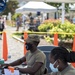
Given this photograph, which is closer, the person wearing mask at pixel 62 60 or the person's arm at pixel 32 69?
the person wearing mask at pixel 62 60

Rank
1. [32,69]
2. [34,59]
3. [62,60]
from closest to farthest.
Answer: [62,60] < [32,69] < [34,59]

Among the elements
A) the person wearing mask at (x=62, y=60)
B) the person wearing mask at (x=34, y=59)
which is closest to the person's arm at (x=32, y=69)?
the person wearing mask at (x=34, y=59)

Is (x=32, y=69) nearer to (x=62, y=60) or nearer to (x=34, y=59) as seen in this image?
(x=34, y=59)

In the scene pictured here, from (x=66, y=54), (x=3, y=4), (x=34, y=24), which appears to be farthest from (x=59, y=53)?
(x=34, y=24)

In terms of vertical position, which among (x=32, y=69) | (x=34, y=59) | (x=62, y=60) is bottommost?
(x=32, y=69)

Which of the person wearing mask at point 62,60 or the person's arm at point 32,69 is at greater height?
the person wearing mask at point 62,60

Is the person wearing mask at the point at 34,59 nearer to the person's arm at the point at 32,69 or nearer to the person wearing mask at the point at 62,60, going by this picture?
the person's arm at the point at 32,69

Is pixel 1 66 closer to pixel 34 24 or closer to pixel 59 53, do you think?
pixel 59 53

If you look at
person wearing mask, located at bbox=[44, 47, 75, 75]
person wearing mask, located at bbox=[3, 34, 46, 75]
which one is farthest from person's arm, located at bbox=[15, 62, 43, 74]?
person wearing mask, located at bbox=[44, 47, 75, 75]

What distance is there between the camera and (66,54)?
3707mm

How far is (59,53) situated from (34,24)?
78.1ft

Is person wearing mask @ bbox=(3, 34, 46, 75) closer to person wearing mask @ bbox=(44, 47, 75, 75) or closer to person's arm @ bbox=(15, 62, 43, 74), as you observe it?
person's arm @ bbox=(15, 62, 43, 74)

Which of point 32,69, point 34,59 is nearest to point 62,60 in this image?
point 32,69

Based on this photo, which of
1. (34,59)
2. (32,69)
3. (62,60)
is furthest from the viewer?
(34,59)
